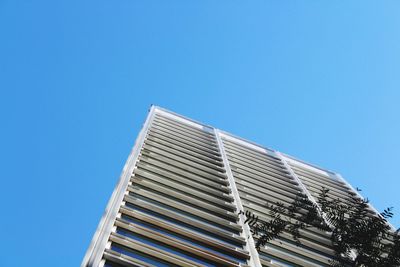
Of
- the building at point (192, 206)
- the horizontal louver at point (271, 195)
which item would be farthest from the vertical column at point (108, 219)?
the horizontal louver at point (271, 195)

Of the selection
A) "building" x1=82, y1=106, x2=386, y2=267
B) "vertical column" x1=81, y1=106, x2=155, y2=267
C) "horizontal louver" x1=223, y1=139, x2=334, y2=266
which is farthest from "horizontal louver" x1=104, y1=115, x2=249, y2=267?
"horizontal louver" x1=223, y1=139, x2=334, y2=266

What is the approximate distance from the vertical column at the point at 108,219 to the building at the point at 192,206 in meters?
0.02

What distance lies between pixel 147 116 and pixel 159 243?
14.3 metres

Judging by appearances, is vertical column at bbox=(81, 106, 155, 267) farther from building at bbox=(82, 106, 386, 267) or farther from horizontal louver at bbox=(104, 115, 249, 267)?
horizontal louver at bbox=(104, 115, 249, 267)

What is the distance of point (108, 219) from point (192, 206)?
4.00 metres

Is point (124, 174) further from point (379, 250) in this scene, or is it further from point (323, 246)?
point (379, 250)

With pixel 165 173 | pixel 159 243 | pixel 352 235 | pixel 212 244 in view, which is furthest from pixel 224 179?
pixel 352 235

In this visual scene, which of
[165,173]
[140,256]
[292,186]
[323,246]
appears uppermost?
[292,186]

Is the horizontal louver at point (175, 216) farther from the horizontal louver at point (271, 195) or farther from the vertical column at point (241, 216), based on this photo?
the horizontal louver at point (271, 195)

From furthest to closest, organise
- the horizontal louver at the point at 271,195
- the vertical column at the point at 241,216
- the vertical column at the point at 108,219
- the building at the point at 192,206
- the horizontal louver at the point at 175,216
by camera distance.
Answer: the horizontal louver at the point at 271,195 → the vertical column at the point at 241,216 → the building at the point at 192,206 → the horizontal louver at the point at 175,216 → the vertical column at the point at 108,219

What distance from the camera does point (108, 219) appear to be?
10.3 m

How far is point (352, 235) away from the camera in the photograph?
719 cm

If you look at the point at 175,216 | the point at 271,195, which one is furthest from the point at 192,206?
the point at 271,195

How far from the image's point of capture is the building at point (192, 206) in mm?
9812
